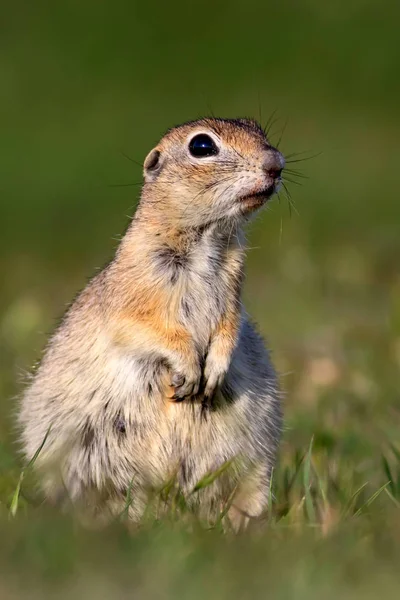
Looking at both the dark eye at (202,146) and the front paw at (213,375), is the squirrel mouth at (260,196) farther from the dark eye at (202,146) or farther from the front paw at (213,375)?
the front paw at (213,375)

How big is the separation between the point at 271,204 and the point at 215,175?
2.19m

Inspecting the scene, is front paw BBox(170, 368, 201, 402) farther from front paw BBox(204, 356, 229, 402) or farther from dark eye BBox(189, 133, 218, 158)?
dark eye BBox(189, 133, 218, 158)

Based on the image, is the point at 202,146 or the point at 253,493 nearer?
the point at 253,493

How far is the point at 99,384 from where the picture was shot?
5.38m

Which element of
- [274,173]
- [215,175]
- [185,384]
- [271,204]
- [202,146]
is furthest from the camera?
[271,204]

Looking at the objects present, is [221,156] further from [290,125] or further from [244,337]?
[290,125]

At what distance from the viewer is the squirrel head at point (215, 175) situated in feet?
17.8

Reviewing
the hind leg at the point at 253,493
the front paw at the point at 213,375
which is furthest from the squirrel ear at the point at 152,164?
the hind leg at the point at 253,493

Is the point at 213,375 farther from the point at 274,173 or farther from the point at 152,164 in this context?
the point at 152,164

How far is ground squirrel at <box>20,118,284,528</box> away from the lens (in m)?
5.29

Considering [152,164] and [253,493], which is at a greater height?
[152,164]

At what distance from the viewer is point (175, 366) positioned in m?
5.35

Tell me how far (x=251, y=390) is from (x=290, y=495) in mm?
544

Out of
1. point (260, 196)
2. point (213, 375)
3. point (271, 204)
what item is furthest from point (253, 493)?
point (271, 204)
